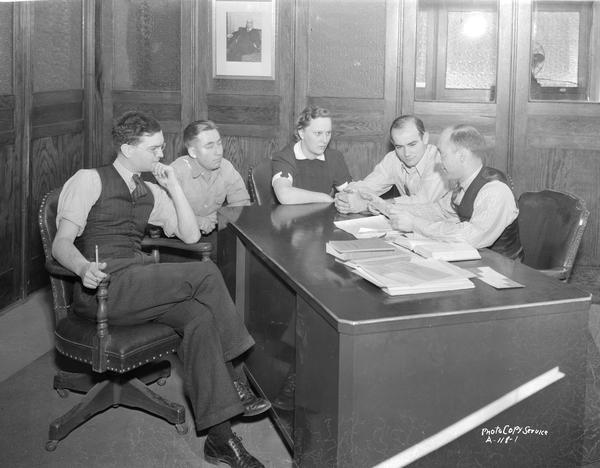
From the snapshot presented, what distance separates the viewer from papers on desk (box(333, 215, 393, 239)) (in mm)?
3389

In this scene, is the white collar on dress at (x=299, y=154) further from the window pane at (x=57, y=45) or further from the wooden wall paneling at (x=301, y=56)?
the window pane at (x=57, y=45)

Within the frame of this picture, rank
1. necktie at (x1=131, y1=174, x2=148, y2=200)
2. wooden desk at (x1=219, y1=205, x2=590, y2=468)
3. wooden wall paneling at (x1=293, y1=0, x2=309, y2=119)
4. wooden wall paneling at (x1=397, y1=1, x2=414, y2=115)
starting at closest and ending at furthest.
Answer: wooden desk at (x1=219, y1=205, x2=590, y2=468) < necktie at (x1=131, y1=174, x2=148, y2=200) < wooden wall paneling at (x1=397, y1=1, x2=414, y2=115) < wooden wall paneling at (x1=293, y1=0, x2=309, y2=119)

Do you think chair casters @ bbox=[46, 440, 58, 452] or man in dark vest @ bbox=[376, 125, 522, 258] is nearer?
chair casters @ bbox=[46, 440, 58, 452]

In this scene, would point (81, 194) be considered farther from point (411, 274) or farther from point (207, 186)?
point (411, 274)

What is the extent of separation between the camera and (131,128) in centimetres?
339

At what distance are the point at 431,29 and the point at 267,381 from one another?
117 inches

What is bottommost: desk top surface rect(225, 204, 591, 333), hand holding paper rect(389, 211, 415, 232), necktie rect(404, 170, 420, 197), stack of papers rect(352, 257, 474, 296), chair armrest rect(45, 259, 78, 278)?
chair armrest rect(45, 259, 78, 278)

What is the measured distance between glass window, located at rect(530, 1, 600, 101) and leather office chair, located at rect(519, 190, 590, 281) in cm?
203

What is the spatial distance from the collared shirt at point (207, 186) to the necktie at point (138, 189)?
797 mm

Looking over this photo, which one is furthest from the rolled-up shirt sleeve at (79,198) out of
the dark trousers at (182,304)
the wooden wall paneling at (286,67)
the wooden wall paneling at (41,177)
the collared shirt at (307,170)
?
the wooden wall paneling at (286,67)

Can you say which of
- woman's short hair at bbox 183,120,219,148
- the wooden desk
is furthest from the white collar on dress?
the wooden desk

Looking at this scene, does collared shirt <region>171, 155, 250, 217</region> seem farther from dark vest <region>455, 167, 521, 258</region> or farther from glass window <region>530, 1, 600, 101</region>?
glass window <region>530, 1, 600, 101</region>

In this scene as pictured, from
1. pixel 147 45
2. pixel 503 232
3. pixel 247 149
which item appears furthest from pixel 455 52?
pixel 503 232

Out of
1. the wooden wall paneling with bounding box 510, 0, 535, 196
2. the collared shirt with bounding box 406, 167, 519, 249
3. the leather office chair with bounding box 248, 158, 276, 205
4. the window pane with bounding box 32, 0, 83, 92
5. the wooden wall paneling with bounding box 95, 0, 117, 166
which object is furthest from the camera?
the wooden wall paneling with bounding box 95, 0, 117, 166
